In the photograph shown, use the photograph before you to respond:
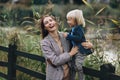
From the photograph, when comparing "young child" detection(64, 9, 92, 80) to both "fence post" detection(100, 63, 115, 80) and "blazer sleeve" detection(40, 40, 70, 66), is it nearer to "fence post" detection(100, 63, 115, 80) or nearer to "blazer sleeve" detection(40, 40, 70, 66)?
"blazer sleeve" detection(40, 40, 70, 66)

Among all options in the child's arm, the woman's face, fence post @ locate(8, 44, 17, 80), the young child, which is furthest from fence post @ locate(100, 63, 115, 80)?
fence post @ locate(8, 44, 17, 80)

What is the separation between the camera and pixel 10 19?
1123 centimetres

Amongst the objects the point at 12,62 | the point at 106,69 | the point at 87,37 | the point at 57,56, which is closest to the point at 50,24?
the point at 57,56

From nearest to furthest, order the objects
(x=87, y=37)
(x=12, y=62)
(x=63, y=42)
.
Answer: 1. (x=63, y=42)
2. (x=12, y=62)
3. (x=87, y=37)

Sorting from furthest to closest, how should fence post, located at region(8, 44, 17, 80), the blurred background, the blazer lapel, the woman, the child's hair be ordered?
fence post, located at region(8, 44, 17, 80)
the blurred background
the blazer lapel
the woman
the child's hair

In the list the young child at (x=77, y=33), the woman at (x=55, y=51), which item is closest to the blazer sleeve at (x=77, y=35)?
the young child at (x=77, y=33)

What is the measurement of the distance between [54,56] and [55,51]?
11 centimetres

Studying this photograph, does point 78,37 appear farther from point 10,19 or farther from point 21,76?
point 10,19

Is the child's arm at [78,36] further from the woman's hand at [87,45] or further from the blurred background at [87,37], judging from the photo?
the blurred background at [87,37]

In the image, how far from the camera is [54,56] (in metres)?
5.46

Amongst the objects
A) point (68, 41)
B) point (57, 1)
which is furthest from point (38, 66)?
point (57, 1)

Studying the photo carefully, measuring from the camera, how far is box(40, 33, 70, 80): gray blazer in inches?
214

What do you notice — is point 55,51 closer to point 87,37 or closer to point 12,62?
point 12,62

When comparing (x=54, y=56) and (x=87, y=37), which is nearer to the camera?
(x=54, y=56)
